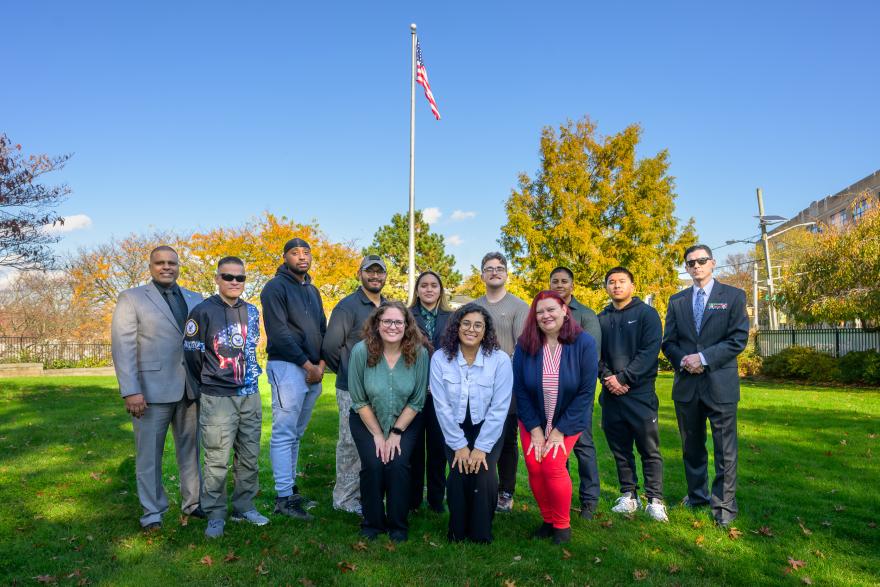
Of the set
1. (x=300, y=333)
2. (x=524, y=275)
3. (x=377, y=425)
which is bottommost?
(x=377, y=425)

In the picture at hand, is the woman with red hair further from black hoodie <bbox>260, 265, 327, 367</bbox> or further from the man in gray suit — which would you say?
the man in gray suit

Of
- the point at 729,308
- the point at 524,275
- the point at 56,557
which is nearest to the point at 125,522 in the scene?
the point at 56,557

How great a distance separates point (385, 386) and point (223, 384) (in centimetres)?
127

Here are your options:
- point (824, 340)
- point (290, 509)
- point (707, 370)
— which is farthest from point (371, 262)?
point (824, 340)

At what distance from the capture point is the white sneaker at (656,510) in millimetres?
4848

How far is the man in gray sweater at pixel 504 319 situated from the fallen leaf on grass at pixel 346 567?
5.55 feet

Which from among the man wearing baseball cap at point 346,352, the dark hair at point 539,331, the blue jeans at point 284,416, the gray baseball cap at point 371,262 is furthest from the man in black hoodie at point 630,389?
the blue jeans at point 284,416

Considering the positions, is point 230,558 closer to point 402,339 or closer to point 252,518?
point 252,518

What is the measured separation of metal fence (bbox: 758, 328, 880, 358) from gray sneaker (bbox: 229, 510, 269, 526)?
1940 cm

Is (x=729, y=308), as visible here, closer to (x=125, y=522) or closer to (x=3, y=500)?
(x=125, y=522)

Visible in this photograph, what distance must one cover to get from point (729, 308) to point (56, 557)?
5.56 m

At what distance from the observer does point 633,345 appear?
16.6 ft

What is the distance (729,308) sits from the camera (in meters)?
4.86

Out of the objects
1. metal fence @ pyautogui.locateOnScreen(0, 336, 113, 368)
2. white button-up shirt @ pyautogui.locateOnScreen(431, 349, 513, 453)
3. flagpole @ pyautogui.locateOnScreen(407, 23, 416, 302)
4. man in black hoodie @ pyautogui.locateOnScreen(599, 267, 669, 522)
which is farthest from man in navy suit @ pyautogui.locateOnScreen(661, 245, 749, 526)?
metal fence @ pyautogui.locateOnScreen(0, 336, 113, 368)
